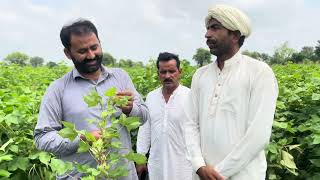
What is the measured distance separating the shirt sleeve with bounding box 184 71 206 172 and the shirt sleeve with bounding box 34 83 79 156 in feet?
2.69

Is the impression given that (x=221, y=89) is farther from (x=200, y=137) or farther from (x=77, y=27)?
(x=77, y=27)

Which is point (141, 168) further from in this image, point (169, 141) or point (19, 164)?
point (19, 164)

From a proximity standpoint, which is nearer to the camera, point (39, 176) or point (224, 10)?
point (224, 10)


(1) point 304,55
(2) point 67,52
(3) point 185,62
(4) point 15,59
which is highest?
(2) point 67,52

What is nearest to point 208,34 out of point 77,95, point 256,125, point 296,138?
point 256,125

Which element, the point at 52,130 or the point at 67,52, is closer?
the point at 52,130

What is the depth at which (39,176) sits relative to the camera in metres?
3.21

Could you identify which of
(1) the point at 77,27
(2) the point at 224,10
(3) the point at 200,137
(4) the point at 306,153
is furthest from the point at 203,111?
(4) the point at 306,153

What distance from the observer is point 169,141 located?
416 cm

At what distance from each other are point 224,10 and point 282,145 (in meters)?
1.38

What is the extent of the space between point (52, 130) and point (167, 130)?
5.48 ft

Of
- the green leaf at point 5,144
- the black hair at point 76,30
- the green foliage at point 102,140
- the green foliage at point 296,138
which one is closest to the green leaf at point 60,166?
the green foliage at point 102,140

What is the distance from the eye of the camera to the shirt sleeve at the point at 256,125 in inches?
114

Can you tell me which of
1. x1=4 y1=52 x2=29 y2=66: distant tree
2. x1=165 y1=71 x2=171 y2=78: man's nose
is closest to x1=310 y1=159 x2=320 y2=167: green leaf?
x1=165 y1=71 x2=171 y2=78: man's nose
